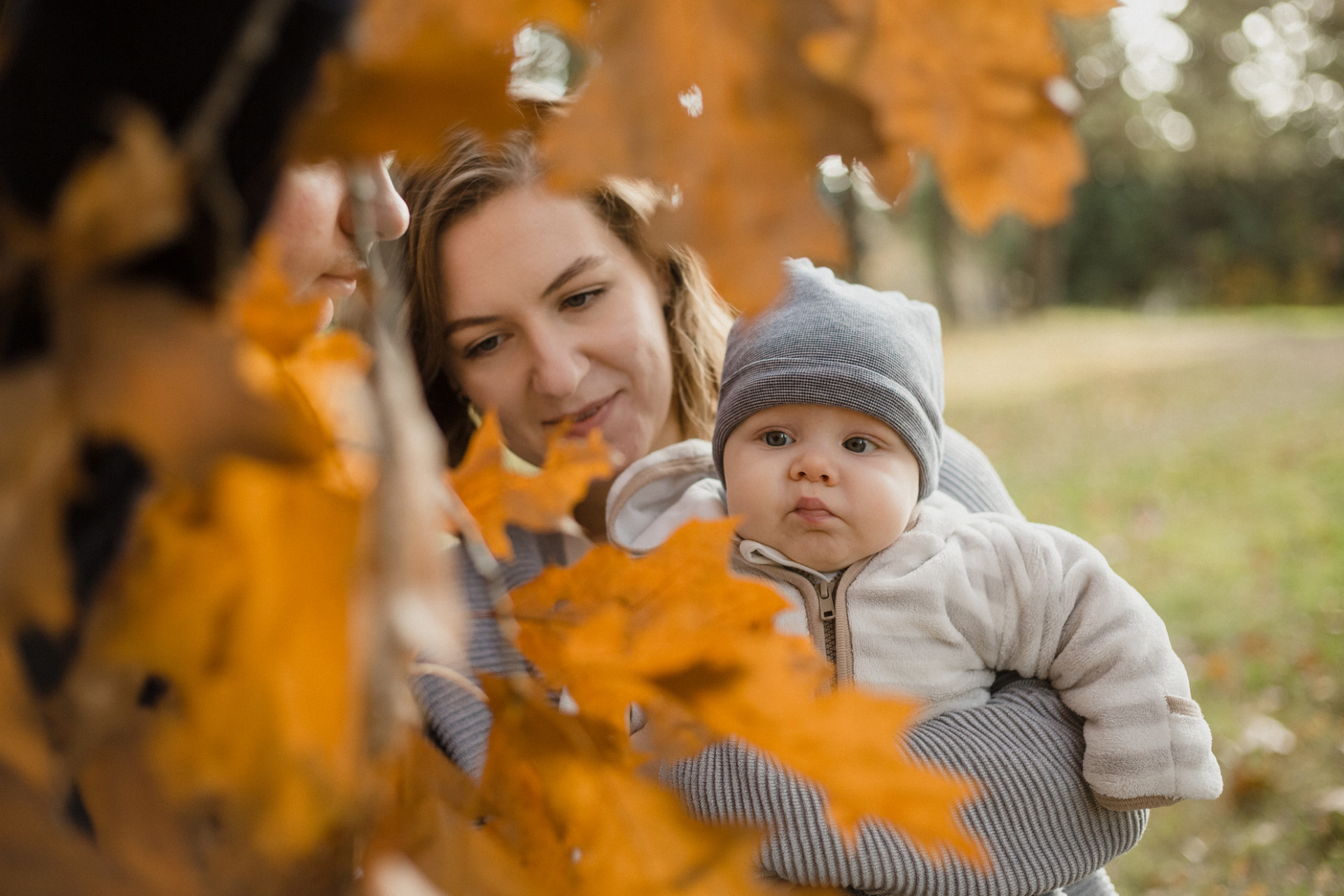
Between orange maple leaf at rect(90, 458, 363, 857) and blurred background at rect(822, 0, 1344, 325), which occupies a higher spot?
orange maple leaf at rect(90, 458, 363, 857)

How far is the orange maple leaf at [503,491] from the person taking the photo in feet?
2.52

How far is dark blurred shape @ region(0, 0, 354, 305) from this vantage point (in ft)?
1.19

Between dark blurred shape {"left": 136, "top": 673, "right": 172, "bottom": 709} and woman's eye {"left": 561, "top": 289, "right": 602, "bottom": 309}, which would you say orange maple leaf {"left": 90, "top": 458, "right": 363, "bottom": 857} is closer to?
dark blurred shape {"left": 136, "top": 673, "right": 172, "bottom": 709}

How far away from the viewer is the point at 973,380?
10.2 metres

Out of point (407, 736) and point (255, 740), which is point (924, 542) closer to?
point (407, 736)

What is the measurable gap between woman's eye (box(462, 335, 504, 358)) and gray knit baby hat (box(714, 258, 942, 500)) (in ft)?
1.33

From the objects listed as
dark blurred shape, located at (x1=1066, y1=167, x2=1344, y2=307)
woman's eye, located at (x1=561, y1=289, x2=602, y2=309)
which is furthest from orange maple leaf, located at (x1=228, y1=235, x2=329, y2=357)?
dark blurred shape, located at (x1=1066, y1=167, x2=1344, y2=307)

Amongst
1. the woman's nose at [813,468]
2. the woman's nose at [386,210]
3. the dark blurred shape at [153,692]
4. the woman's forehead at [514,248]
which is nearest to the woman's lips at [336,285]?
the woman's nose at [386,210]

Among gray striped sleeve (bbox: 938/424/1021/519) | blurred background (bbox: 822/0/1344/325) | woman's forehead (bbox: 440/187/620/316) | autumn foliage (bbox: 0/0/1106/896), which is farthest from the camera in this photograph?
blurred background (bbox: 822/0/1344/325)

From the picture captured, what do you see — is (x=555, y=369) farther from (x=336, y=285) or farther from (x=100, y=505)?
(x=100, y=505)

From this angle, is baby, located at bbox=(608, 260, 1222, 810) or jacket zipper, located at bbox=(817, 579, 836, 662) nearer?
baby, located at bbox=(608, 260, 1222, 810)

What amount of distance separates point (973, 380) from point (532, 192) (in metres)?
9.22

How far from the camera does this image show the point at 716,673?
56 centimetres

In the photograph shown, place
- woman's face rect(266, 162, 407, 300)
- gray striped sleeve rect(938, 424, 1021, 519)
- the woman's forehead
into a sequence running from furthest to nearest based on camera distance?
gray striped sleeve rect(938, 424, 1021, 519), the woman's forehead, woman's face rect(266, 162, 407, 300)
